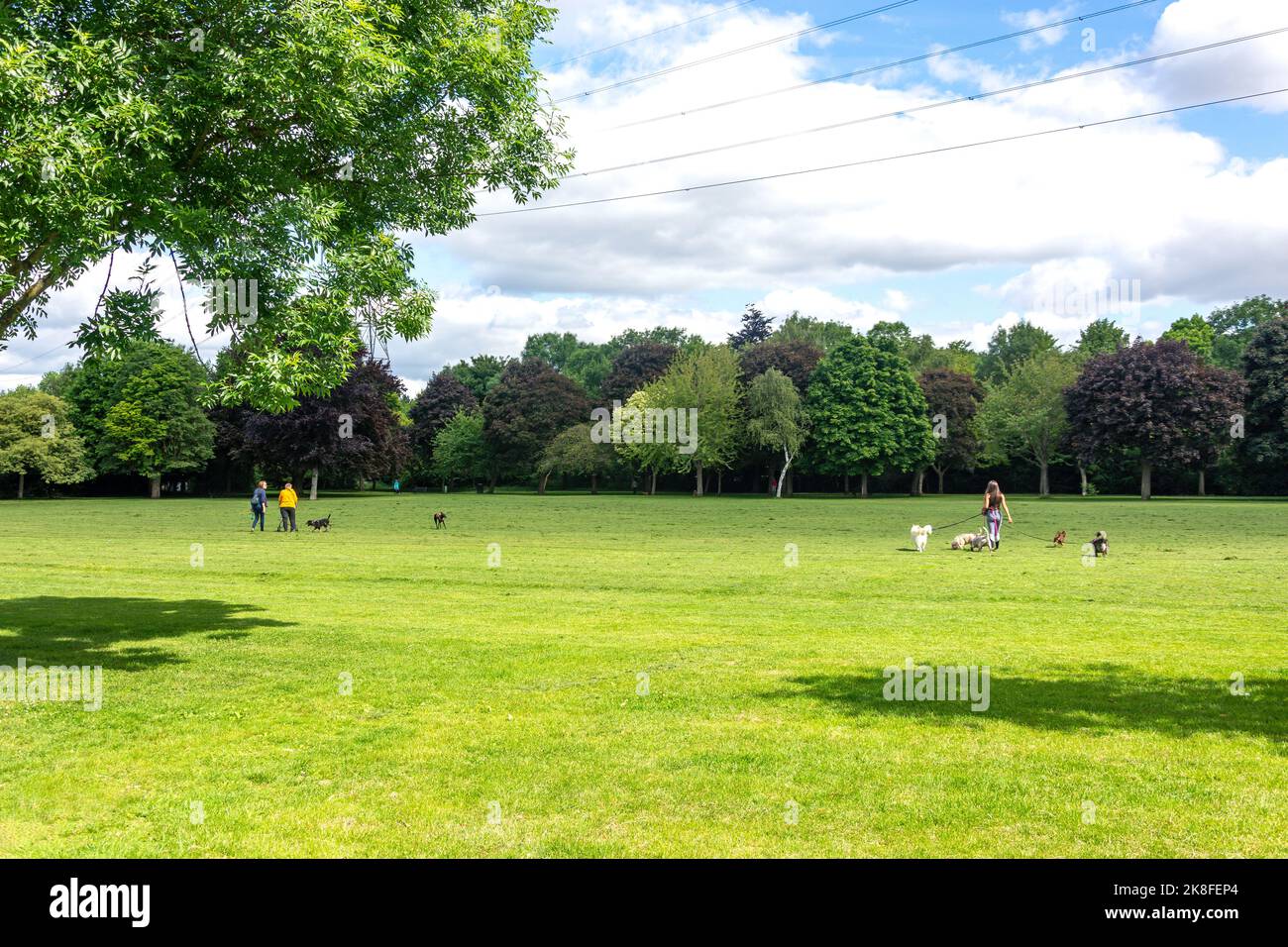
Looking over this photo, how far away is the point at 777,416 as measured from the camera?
9881 centimetres

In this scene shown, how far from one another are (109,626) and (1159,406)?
9279cm

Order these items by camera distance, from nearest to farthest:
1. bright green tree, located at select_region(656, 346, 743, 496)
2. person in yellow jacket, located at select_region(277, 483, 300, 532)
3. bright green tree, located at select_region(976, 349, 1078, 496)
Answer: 1. person in yellow jacket, located at select_region(277, 483, 300, 532)
2. bright green tree, located at select_region(656, 346, 743, 496)
3. bright green tree, located at select_region(976, 349, 1078, 496)

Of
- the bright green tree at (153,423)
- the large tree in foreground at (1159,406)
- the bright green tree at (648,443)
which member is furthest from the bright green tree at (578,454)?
the large tree in foreground at (1159,406)

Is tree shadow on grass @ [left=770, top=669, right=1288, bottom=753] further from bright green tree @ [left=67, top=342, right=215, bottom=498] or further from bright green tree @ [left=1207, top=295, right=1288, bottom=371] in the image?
bright green tree @ [left=1207, top=295, right=1288, bottom=371]

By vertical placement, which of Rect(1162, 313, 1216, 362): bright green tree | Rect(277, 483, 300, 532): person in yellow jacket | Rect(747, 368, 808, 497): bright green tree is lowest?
Rect(277, 483, 300, 532): person in yellow jacket

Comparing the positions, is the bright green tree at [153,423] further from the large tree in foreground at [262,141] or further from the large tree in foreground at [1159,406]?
the large tree in foreground at [262,141]

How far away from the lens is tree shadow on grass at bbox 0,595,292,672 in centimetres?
1410

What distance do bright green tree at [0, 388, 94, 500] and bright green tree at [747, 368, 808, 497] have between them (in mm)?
68625

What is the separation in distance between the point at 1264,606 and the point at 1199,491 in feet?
289

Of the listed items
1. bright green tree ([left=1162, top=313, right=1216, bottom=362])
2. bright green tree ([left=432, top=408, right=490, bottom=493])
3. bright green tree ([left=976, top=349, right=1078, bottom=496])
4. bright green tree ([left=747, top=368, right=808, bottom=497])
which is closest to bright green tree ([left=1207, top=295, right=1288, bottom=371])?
bright green tree ([left=1162, top=313, right=1216, bottom=362])

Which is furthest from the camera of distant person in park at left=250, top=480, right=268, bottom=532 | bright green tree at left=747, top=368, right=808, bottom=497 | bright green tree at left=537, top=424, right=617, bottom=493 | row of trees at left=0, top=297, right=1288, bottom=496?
bright green tree at left=537, top=424, right=617, bottom=493

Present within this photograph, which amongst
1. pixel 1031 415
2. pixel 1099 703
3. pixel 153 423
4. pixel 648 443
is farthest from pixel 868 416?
pixel 1099 703
